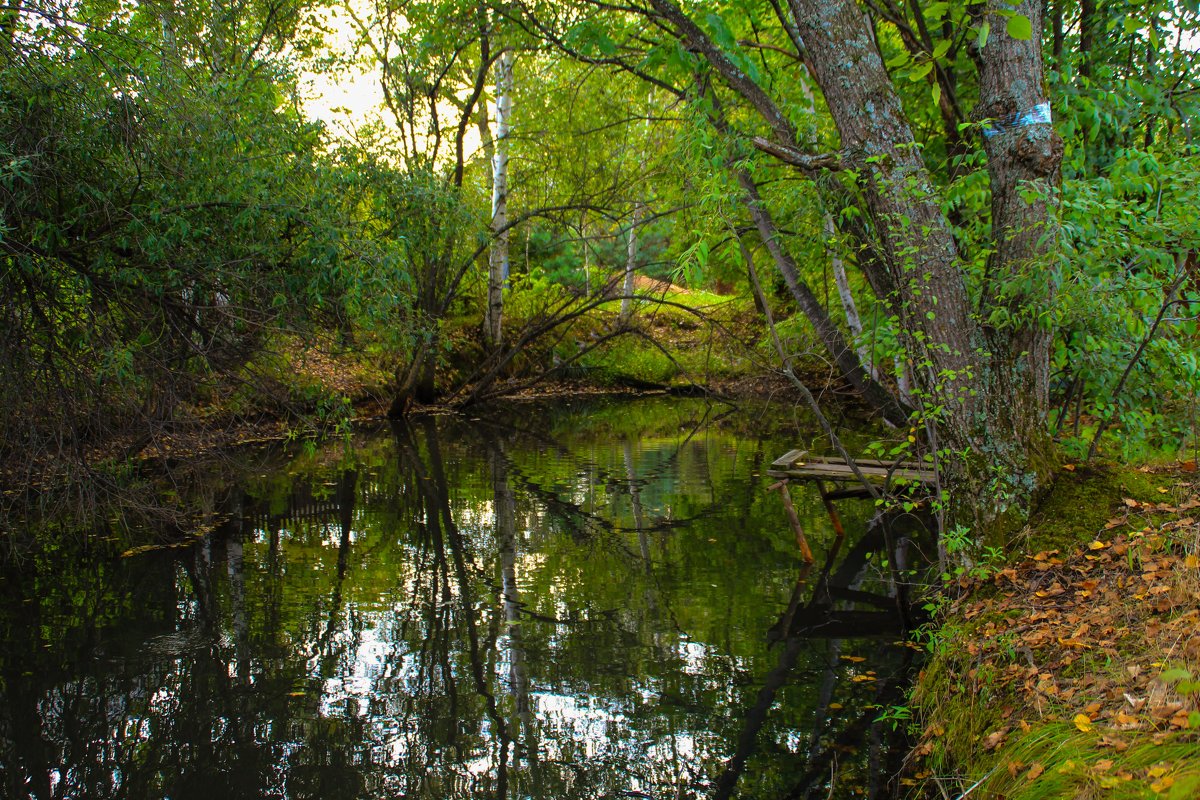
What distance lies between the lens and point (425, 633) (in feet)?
22.2

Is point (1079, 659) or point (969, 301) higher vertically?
point (969, 301)

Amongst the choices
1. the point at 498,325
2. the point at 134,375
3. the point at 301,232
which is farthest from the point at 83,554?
the point at 498,325

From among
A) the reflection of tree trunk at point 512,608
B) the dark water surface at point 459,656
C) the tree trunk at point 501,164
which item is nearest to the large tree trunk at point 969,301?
the dark water surface at point 459,656

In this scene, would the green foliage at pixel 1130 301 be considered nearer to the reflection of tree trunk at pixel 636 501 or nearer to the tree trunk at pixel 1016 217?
the tree trunk at pixel 1016 217

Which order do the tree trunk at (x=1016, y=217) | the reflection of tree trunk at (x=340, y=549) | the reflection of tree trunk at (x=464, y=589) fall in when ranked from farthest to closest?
the reflection of tree trunk at (x=340, y=549)
the tree trunk at (x=1016, y=217)
the reflection of tree trunk at (x=464, y=589)

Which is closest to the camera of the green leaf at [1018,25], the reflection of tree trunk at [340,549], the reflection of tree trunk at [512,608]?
the green leaf at [1018,25]

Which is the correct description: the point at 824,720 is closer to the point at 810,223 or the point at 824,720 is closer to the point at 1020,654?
the point at 1020,654

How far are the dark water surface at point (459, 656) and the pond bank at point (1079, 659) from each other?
21.8 inches

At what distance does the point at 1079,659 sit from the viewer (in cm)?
425

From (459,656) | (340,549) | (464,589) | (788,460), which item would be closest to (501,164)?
(340,549)

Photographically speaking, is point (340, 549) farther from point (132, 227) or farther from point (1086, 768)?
point (1086, 768)

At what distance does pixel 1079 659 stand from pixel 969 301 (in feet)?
8.13

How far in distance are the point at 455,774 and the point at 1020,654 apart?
9.59ft

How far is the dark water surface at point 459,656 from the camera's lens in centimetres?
479
